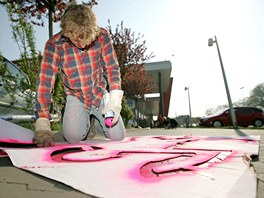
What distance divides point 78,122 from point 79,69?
624mm

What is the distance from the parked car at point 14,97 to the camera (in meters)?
4.31

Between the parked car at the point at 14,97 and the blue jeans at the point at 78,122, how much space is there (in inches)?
72.1

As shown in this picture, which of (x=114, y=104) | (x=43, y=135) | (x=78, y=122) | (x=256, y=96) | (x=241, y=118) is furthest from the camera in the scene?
(x=256, y=96)

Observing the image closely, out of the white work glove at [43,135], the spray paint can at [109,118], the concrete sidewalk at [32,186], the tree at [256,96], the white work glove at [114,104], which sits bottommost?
the concrete sidewalk at [32,186]

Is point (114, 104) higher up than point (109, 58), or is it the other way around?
point (109, 58)

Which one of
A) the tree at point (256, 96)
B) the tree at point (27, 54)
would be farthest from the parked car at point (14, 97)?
the tree at point (256, 96)

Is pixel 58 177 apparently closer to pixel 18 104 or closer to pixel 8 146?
pixel 8 146

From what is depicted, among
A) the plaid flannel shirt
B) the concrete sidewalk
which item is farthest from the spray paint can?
the concrete sidewalk

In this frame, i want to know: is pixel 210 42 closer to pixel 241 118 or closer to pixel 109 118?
pixel 241 118

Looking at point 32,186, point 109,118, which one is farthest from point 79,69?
point 32,186

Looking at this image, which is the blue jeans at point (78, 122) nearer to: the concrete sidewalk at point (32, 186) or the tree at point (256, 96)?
the concrete sidewalk at point (32, 186)

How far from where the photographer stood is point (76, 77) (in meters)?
2.76

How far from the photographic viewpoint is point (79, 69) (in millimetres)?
2732

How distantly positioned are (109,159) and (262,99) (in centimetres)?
5803
